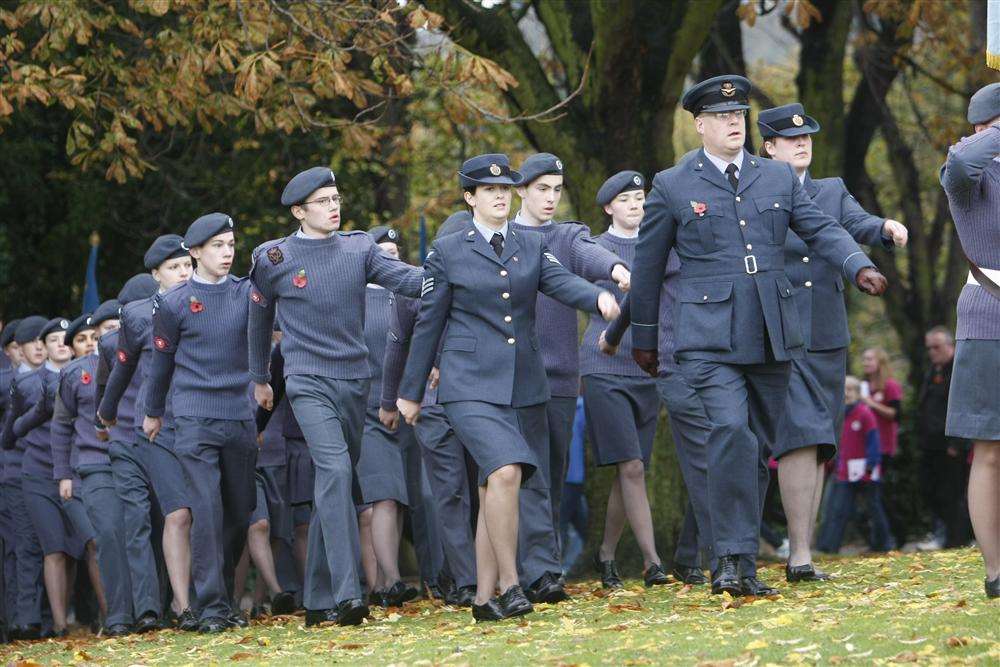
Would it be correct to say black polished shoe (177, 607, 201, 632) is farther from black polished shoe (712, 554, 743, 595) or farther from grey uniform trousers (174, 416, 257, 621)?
black polished shoe (712, 554, 743, 595)

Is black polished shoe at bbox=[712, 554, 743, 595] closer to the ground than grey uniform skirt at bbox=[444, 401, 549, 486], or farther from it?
closer to the ground

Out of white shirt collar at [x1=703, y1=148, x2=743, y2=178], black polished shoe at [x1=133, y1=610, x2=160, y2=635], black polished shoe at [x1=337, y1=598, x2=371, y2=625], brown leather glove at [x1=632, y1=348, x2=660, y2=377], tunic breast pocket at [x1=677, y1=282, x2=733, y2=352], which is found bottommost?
black polished shoe at [x1=133, y1=610, x2=160, y2=635]

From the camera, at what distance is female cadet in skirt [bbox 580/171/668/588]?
11.1 metres

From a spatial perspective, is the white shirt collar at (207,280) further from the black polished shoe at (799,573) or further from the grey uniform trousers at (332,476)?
the black polished shoe at (799,573)

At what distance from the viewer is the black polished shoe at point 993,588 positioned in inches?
313

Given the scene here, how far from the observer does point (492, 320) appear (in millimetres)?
9328

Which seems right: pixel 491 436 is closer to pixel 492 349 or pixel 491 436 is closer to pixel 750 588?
pixel 492 349

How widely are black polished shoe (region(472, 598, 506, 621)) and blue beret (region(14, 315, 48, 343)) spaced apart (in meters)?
6.70

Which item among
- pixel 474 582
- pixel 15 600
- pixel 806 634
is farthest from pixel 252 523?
pixel 806 634

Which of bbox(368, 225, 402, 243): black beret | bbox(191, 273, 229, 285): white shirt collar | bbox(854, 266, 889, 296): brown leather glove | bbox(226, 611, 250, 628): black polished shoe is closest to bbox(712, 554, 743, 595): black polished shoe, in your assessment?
bbox(854, 266, 889, 296): brown leather glove

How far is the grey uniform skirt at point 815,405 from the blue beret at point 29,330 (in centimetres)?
700

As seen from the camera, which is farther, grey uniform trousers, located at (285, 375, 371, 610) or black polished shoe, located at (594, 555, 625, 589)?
black polished shoe, located at (594, 555, 625, 589)

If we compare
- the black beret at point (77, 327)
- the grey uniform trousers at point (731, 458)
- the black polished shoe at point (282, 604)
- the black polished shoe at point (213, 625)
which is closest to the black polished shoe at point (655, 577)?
the grey uniform trousers at point (731, 458)

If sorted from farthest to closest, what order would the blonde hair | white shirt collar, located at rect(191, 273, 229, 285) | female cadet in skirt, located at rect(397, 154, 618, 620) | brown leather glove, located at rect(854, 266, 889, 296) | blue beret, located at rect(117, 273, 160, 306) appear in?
1. the blonde hair
2. blue beret, located at rect(117, 273, 160, 306)
3. white shirt collar, located at rect(191, 273, 229, 285)
4. female cadet in skirt, located at rect(397, 154, 618, 620)
5. brown leather glove, located at rect(854, 266, 889, 296)
